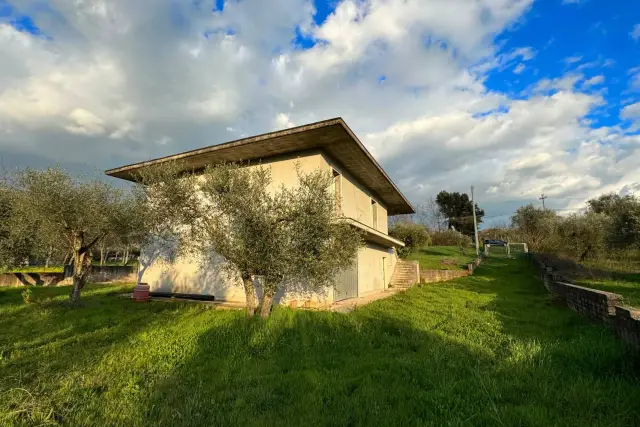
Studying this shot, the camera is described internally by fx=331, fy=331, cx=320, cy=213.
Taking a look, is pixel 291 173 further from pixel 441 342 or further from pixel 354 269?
pixel 441 342

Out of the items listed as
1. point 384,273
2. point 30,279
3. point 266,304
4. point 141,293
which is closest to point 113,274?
point 30,279

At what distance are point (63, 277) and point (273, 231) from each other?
1998cm

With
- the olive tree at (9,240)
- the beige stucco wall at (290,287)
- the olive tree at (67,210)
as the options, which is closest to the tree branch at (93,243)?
the olive tree at (67,210)

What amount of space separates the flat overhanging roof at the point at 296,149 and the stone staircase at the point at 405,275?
7.92 meters

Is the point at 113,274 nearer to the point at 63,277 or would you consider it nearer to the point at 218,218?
the point at 63,277

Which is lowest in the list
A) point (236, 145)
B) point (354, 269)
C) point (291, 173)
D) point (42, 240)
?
point (354, 269)

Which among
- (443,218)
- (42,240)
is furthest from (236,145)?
(443,218)

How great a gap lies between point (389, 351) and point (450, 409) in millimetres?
2325

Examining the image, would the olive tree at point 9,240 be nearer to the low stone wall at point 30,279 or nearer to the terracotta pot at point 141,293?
the terracotta pot at point 141,293

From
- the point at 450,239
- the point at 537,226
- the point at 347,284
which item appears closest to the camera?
the point at 347,284

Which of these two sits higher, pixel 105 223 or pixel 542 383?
pixel 105 223

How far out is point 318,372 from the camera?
16.3 ft

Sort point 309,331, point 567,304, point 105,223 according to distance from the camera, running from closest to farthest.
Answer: point 309,331, point 567,304, point 105,223

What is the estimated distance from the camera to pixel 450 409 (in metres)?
3.59
